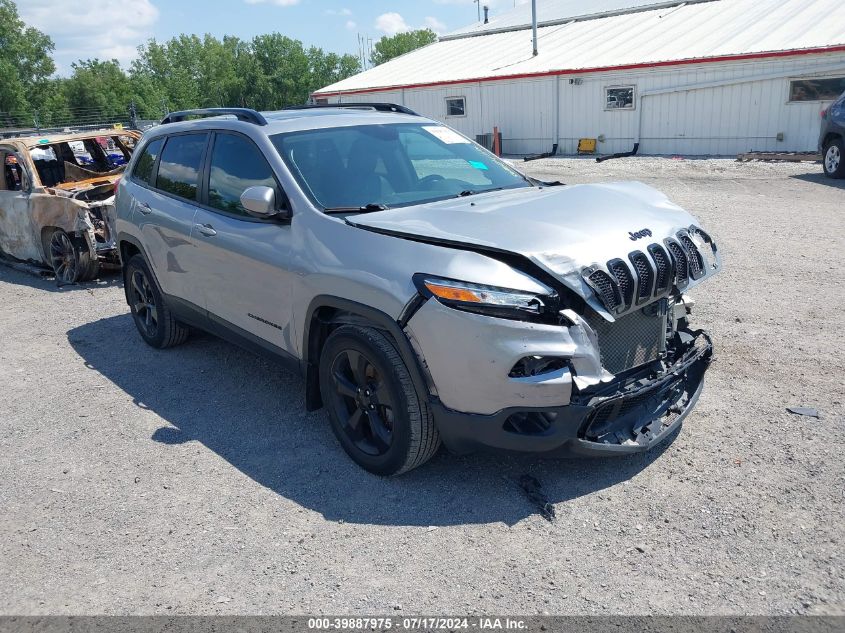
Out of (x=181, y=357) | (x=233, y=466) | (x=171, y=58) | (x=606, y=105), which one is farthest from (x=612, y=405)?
(x=171, y=58)

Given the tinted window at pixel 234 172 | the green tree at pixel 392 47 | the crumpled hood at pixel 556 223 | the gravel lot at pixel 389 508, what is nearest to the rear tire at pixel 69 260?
the gravel lot at pixel 389 508

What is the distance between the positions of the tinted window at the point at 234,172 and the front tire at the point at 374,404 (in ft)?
3.96

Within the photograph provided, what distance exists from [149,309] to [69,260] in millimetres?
3252

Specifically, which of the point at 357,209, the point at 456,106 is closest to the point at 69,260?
the point at 357,209

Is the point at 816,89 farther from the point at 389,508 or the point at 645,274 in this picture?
the point at 389,508

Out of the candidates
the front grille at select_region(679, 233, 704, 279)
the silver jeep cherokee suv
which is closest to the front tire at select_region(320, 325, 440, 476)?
the silver jeep cherokee suv

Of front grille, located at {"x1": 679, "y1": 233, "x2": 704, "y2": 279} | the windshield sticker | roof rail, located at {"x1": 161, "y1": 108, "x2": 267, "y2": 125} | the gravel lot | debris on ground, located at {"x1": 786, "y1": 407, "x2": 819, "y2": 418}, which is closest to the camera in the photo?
the gravel lot

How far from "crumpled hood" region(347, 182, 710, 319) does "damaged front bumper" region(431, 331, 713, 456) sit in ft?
1.50

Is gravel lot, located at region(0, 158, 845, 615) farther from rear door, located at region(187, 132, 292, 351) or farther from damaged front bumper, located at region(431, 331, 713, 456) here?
rear door, located at region(187, 132, 292, 351)

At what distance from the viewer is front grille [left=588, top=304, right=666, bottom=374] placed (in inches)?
136

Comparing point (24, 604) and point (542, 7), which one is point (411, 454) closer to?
point (24, 604)

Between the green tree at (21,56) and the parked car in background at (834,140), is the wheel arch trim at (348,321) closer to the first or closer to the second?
the parked car in background at (834,140)

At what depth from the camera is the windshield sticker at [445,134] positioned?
511cm

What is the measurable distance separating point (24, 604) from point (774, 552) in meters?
3.24
